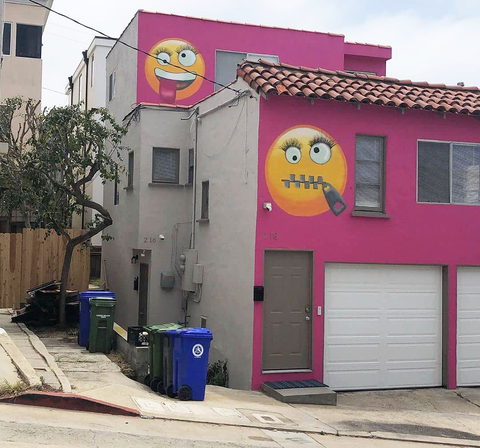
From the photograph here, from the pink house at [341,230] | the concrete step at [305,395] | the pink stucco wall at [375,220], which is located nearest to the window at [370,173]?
the pink house at [341,230]

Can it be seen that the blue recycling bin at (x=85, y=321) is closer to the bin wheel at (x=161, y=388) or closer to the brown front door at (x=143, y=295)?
the brown front door at (x=143, y=295)

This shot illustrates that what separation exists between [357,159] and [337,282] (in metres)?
2.35

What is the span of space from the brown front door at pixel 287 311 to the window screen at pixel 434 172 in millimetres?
2779

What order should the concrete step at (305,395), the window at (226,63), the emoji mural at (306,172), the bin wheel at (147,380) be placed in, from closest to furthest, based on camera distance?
1. the concrete step at (305,395)
2. the bin wheel at (147,380)
3. the emoji mural at (306,172)
4. the window at (226,63)

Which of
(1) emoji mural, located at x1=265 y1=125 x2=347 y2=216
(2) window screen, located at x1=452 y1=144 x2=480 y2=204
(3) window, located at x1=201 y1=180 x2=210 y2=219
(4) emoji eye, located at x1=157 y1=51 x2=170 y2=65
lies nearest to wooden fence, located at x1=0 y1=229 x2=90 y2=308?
(3) window, located at x1=201 y1=180 x2=210 y2=219

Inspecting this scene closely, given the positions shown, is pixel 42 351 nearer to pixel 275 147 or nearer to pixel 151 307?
pixel 151 307

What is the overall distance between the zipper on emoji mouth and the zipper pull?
0.42ft

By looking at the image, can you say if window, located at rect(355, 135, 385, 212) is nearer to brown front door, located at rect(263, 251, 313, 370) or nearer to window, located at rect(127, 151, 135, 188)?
brown front door, located at rect(263, 251, 313, 370)

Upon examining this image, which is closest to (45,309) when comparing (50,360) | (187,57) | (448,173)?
(50,360)

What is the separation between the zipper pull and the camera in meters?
12.9

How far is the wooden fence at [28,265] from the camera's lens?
19734mm

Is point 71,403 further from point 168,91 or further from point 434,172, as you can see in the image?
point 168,91

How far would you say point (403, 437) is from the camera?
9.48m

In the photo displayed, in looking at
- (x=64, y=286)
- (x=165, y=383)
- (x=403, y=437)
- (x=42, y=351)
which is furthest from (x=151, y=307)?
(x=403, y=437)
